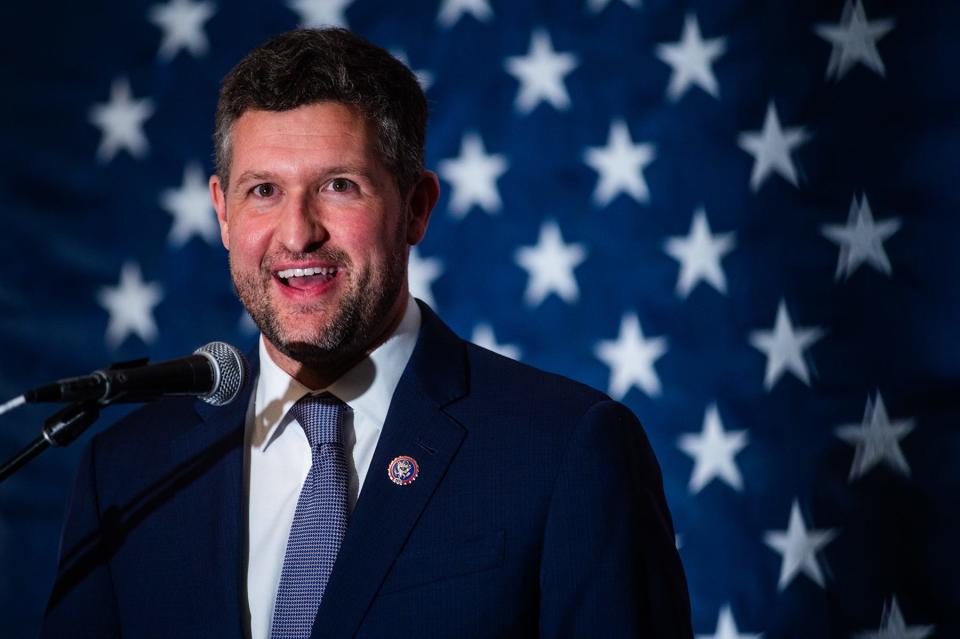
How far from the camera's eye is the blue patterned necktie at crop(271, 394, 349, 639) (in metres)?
1.63

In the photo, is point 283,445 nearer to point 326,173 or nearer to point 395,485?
point 395,485

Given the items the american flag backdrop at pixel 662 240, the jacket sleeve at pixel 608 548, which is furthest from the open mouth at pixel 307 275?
the american flag backdrop at pixel 662 240

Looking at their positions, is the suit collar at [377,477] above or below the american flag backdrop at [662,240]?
below

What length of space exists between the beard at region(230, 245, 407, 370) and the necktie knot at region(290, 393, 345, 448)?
7 centimetres

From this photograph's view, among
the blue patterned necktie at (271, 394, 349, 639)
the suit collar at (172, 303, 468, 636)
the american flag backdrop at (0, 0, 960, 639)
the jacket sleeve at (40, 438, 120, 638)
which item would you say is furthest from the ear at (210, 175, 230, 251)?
the american flag backdrop at (0, 0, 960, 639)

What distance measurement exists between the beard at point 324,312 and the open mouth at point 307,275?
13 mm

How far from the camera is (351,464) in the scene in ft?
5.79

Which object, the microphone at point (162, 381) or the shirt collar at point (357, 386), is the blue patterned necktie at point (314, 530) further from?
the microphone at point (162, 381)

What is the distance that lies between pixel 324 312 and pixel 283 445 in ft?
0.82

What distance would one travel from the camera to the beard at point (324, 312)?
5.78 ft

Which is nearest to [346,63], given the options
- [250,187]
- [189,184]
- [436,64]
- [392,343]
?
[250,187]

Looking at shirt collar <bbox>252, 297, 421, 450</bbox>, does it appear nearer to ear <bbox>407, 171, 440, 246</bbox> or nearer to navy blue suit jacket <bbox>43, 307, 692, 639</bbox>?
navy blue suit jacket <bbox>43, 307, 692, 639</bbox>

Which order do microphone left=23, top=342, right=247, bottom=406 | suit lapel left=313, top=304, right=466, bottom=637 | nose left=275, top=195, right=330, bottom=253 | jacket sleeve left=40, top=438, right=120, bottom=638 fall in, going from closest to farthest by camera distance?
microphone left=23, top=342, right=247, bottom=406 < suit lapel left=313, top=304, right=466, bottom=637 < nose left=275, top=195, right=330, bottom=253 < jacket sleeve left=40, top=438, right=120, bottom=638

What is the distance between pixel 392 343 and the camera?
73.5 inches
